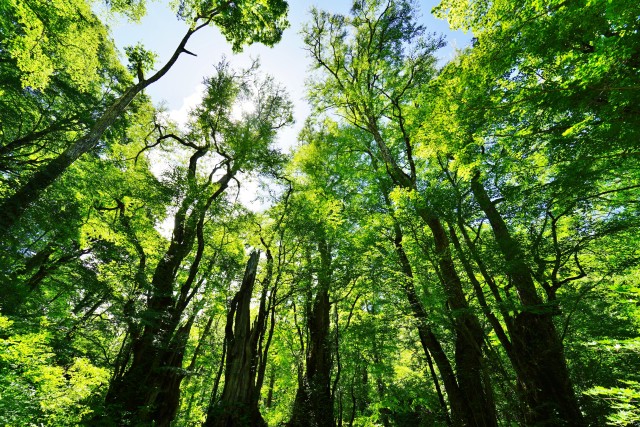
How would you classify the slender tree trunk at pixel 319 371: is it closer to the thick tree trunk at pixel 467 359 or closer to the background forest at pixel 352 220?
the background forest at pixel 352 220

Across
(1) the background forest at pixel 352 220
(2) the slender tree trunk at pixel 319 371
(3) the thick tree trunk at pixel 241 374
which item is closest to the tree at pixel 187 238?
(1) the background forest at pixel 352 220

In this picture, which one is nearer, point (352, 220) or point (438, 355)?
point (438, 355)

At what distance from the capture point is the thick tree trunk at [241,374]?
624 cm

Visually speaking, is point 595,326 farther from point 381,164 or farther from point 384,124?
point 384,124

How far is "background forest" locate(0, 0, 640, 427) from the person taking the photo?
3910 millimetres

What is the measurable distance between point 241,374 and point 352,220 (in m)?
6.12

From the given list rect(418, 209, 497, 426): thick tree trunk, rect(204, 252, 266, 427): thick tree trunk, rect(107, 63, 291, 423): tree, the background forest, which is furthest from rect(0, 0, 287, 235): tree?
rect(418, 209, 497, 426): thick tree trunk

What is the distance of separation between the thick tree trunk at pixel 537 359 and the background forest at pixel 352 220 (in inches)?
1.6

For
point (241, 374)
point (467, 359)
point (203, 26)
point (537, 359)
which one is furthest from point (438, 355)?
point (203, 26)

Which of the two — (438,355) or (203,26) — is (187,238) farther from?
(438,355)

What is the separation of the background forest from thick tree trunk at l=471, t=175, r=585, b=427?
0.04 meters

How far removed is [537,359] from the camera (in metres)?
5.36

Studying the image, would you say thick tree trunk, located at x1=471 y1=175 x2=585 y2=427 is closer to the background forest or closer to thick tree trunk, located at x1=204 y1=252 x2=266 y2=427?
the background forest

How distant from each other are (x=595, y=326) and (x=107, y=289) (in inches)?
484
